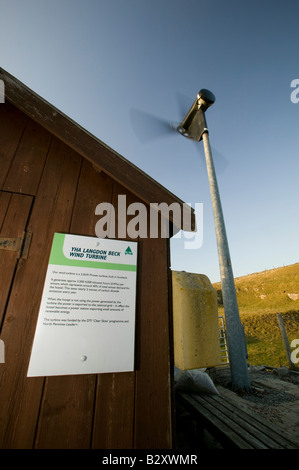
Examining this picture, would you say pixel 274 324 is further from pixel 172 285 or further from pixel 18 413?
pixel 18 413

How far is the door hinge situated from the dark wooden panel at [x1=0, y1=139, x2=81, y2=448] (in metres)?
0.06

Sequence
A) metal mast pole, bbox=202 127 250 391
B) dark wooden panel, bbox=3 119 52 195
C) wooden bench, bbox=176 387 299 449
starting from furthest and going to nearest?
metal mast pole, bbox=202 127 250 391 < dark wooden panel, bbox=3 119 52 195 < wooden bench, bbox=176 387 299 449

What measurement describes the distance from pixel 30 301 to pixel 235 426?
3033 millimetres

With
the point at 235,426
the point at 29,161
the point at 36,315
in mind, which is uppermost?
the point at 29,161

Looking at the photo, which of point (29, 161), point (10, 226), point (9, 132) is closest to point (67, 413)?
point (10, 226)

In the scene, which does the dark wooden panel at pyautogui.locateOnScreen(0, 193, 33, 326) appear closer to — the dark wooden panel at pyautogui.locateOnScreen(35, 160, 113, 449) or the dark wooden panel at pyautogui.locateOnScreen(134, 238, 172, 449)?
the dark wooden panel at pyautogui.locateOnScreen(35, 160, 113, 449)

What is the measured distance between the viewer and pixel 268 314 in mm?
14250

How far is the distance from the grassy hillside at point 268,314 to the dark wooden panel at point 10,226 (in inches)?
419

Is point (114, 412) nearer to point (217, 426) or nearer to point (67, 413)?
point (67, 413)

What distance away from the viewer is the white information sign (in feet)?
5.74

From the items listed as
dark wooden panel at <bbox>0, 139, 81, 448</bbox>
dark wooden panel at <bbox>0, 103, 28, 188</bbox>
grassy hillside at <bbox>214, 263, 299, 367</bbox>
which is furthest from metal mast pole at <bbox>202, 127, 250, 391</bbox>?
dark wooden panel at <bbox>0, 103, 28, 188</bbox>

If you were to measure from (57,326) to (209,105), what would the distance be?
34.6 ft

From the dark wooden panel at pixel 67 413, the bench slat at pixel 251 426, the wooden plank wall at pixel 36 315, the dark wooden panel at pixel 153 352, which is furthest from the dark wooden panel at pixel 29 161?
the bench slat at pixel 251 426

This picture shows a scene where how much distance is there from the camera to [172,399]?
193 centimetres
